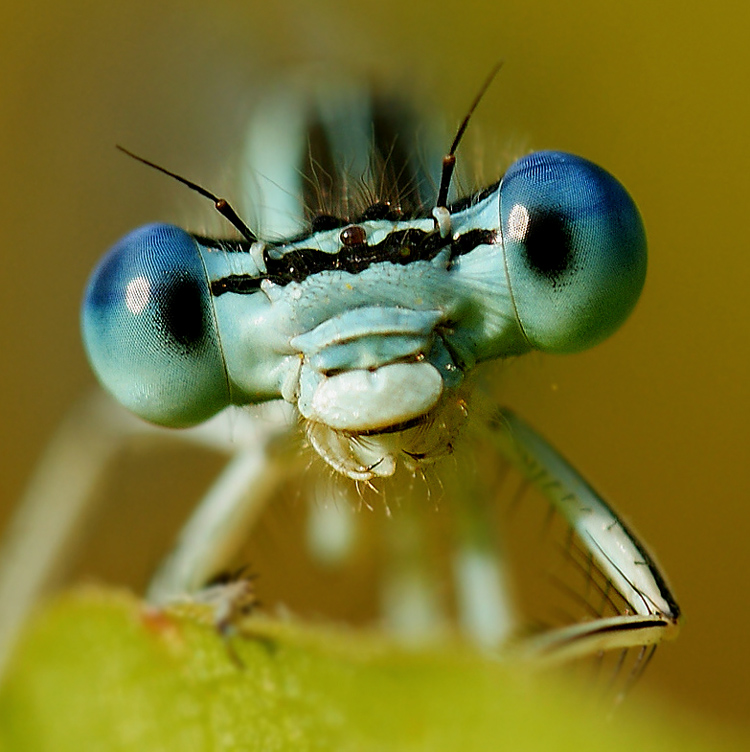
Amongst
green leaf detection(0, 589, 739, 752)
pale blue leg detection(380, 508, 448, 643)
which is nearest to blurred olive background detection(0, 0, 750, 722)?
pale blue leg detection(380, 508, 448, 643)

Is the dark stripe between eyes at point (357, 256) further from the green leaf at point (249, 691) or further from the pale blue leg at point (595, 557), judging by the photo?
the green leaf at point (249, 691)

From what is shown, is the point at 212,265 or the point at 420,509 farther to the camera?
the point at 420,509

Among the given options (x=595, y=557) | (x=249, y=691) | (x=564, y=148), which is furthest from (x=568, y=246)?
(x=564, y=148)

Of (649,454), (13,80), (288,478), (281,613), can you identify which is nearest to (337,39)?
(13,80)

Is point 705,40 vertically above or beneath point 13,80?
above

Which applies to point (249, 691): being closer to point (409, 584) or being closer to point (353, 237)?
point (353, 237)

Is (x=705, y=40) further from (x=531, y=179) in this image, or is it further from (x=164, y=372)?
(x=164, y=372)

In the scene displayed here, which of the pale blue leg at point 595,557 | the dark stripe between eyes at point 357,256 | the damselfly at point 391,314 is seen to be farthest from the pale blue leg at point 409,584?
the dark stripe between eyes at point 357,256

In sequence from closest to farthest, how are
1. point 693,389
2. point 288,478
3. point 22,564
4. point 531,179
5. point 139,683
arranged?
point 139,683
point 531,179
point 288,478
point 22,564
point 693,389
